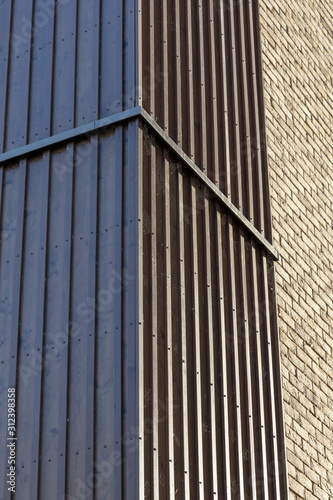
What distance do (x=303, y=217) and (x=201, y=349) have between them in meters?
3.38

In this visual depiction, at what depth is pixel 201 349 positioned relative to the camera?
22.4 feet

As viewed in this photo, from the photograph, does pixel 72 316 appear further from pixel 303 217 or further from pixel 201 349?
pixel 303 217

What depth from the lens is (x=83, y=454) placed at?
19.1 feet

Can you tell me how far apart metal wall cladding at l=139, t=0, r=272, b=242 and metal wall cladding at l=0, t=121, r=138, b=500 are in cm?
80

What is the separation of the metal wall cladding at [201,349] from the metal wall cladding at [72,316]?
122 mm

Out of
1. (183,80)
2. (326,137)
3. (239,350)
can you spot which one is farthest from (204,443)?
(326,137)

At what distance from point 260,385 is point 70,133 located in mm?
2633

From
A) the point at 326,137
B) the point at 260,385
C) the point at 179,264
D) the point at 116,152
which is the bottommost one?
the point at 260,385

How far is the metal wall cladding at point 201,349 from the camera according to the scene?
241 inches

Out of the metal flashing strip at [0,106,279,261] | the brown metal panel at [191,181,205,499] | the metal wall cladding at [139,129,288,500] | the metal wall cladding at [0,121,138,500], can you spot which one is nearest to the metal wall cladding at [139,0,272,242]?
the metal flashing strip at [0,106,279,261]

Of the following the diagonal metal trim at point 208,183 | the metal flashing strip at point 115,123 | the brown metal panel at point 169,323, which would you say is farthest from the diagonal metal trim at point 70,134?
the brown metal panel at point 169,323

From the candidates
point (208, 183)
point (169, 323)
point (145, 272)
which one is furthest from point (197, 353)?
point (208, 183)

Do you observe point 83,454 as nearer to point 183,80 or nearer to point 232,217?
point 232,217

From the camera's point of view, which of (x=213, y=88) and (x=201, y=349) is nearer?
(x=201, y=349)
